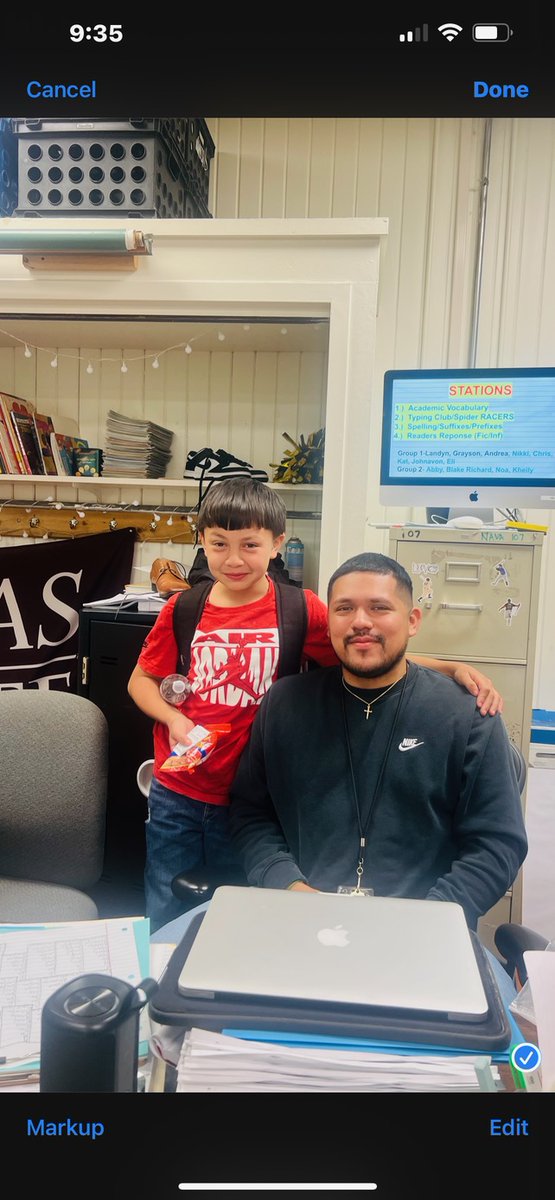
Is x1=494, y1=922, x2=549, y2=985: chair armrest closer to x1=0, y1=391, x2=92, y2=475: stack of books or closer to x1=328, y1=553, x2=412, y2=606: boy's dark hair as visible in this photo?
x1=328, y1=553, x2=412, y2=606: boy's dark hair

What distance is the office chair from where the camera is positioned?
1.22 metres

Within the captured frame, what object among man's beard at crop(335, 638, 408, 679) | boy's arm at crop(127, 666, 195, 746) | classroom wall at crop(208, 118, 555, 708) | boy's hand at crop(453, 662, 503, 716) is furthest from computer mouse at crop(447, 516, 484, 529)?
boy's arm at crop(127, 666, 195, 746)

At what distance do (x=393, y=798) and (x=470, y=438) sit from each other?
0.99 m

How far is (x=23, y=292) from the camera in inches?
62.2

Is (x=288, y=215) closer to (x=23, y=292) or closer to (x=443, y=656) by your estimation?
(x=23, y=292)

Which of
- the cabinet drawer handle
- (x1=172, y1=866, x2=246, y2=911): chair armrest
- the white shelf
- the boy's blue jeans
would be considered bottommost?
the boy's blue jeans

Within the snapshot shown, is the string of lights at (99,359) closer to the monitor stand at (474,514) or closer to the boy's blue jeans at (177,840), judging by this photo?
the monitor stand at (474,514)

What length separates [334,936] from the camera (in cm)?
46

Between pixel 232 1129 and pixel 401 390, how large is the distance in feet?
4.78

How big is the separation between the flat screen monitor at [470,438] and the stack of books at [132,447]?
993 millimetres

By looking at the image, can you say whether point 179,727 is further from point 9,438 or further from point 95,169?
point 9,438
